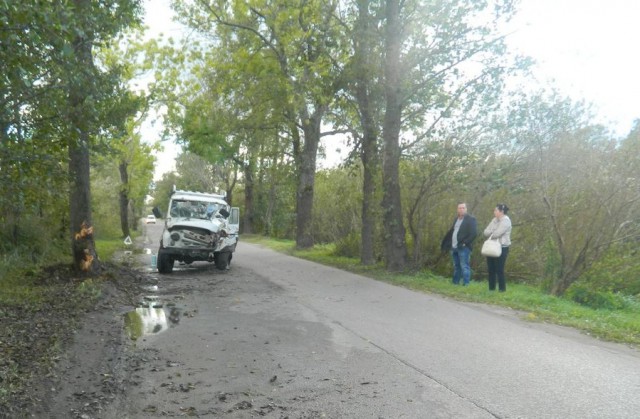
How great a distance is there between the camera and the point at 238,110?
77.6 ft

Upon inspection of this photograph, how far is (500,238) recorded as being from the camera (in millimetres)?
11375

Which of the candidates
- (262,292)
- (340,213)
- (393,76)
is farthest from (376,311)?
(340,213)

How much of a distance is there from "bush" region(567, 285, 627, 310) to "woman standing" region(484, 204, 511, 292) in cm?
187

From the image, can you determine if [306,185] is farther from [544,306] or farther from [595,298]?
[544,306]

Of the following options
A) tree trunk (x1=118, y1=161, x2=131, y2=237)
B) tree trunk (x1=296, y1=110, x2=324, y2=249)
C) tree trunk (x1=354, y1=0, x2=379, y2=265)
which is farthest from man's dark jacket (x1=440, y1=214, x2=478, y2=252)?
tree trunk (x1=118, y1=161, x2=131, y2=237)

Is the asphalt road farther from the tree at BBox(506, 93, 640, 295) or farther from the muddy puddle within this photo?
the tree at BBox(506, 93, 640, 295)

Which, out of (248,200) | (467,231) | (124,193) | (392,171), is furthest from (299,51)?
(248,200)

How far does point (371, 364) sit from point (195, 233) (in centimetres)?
1019

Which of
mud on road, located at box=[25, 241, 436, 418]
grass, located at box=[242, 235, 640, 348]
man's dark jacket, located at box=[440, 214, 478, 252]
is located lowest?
mud on road, located at box=[25, 241, 436, 418]

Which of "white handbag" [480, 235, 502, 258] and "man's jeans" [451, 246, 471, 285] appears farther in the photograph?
"man's jeans" [451, 246, 471, 285]

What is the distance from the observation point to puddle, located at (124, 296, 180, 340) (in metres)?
7.88

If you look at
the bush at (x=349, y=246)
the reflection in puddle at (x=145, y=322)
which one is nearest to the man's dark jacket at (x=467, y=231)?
the reflection in puddle at (x=145, y=322)

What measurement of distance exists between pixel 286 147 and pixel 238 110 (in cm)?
546

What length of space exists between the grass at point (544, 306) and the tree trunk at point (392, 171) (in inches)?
29.0
